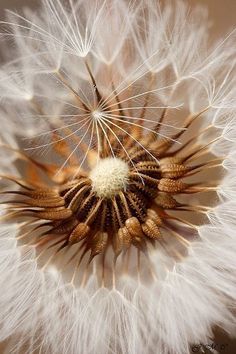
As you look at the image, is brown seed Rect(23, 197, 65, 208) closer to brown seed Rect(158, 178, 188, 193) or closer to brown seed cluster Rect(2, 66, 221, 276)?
brown seed cluster Rect(2, 66, 221, 276)

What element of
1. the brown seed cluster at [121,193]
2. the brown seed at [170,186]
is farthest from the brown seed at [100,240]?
the brown seed at [170,186]

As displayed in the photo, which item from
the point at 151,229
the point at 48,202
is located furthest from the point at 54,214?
the point at 151,229

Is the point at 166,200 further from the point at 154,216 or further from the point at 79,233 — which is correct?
the point at 79,233

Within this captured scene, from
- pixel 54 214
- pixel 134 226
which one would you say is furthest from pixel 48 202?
pixel 134 226

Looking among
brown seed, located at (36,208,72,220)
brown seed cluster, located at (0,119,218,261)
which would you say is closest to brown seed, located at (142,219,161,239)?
brown seed cluster, located at (0,119,218,261)

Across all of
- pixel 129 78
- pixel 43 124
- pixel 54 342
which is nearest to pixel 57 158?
Answer: pixel 43 124

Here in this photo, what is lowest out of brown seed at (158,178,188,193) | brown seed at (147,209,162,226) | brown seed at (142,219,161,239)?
brown seed at (142,219,161,239)

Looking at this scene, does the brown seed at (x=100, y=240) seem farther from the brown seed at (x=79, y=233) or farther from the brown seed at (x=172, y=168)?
the brown seed at (x=172, y=168)
